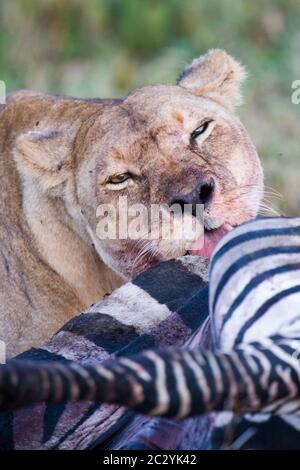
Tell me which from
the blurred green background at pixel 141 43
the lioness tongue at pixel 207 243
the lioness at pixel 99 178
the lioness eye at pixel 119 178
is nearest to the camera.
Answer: the lioness tongue at pixel 207 243

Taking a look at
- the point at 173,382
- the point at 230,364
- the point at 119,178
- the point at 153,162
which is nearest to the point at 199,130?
the point at 153,162

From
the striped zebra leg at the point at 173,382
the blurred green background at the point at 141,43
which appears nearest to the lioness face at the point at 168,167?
the striped zebra leg at the point at 173,382

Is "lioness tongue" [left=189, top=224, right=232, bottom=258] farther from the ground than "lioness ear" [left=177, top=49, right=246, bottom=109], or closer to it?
closer to it

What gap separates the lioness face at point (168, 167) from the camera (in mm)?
4160

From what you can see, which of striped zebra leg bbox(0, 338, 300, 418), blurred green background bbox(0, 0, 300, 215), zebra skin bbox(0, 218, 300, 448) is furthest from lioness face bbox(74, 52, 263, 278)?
blurred green background bbox(0, 0, 300, 215)

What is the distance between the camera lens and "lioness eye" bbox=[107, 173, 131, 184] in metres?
4.53

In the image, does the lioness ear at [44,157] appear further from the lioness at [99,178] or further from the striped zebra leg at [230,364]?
the striped zebra leg at [230,364]

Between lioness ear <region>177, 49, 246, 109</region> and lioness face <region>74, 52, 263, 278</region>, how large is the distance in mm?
170

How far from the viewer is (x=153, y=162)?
4.45m

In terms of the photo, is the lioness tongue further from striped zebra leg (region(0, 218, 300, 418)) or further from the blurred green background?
the blurred green background

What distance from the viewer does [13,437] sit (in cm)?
323

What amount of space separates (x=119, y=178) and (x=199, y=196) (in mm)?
523

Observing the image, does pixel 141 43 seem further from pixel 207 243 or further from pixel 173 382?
pixel 173 382

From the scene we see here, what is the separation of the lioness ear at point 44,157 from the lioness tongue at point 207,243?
89 centimetres
